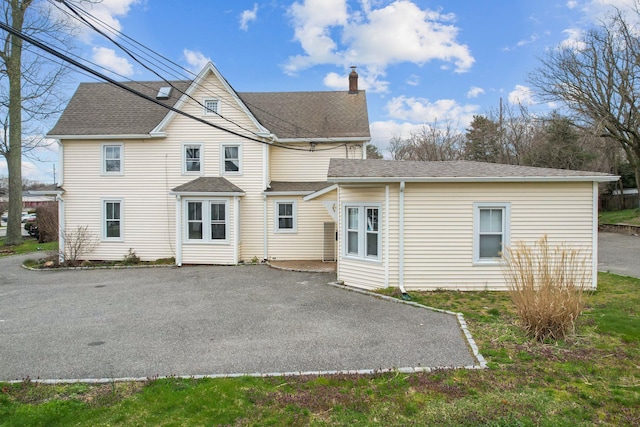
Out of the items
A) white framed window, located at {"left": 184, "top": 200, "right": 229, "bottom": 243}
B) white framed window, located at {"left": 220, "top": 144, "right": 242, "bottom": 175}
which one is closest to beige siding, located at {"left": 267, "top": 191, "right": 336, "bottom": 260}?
white framed window, located at {"left": 184, "top": 200, "right": 229, "bottom": 243}

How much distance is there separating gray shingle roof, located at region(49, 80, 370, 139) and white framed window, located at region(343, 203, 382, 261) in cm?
674

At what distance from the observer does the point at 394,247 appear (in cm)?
957

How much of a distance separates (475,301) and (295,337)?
15.0ft

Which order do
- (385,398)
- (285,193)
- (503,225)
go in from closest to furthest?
(385,398) → (503,225) → (285,193)

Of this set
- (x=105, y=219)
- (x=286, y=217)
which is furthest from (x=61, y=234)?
(x=286, y=217)

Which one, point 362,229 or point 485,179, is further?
point 362,229

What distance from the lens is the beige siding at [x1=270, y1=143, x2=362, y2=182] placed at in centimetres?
1625

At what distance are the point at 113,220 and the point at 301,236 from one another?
7.81m

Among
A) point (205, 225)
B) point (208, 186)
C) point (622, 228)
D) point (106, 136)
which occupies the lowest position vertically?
point (622, 228)

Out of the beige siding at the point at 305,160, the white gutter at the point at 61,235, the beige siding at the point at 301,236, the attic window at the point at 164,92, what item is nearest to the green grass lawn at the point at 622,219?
the beige siding at the point at 305,160

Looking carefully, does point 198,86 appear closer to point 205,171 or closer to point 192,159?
point 192,159

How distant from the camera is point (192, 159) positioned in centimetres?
1529

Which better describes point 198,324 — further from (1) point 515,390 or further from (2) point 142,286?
(1) point 515,390

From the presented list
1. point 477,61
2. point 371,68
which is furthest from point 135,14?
point 477,61
